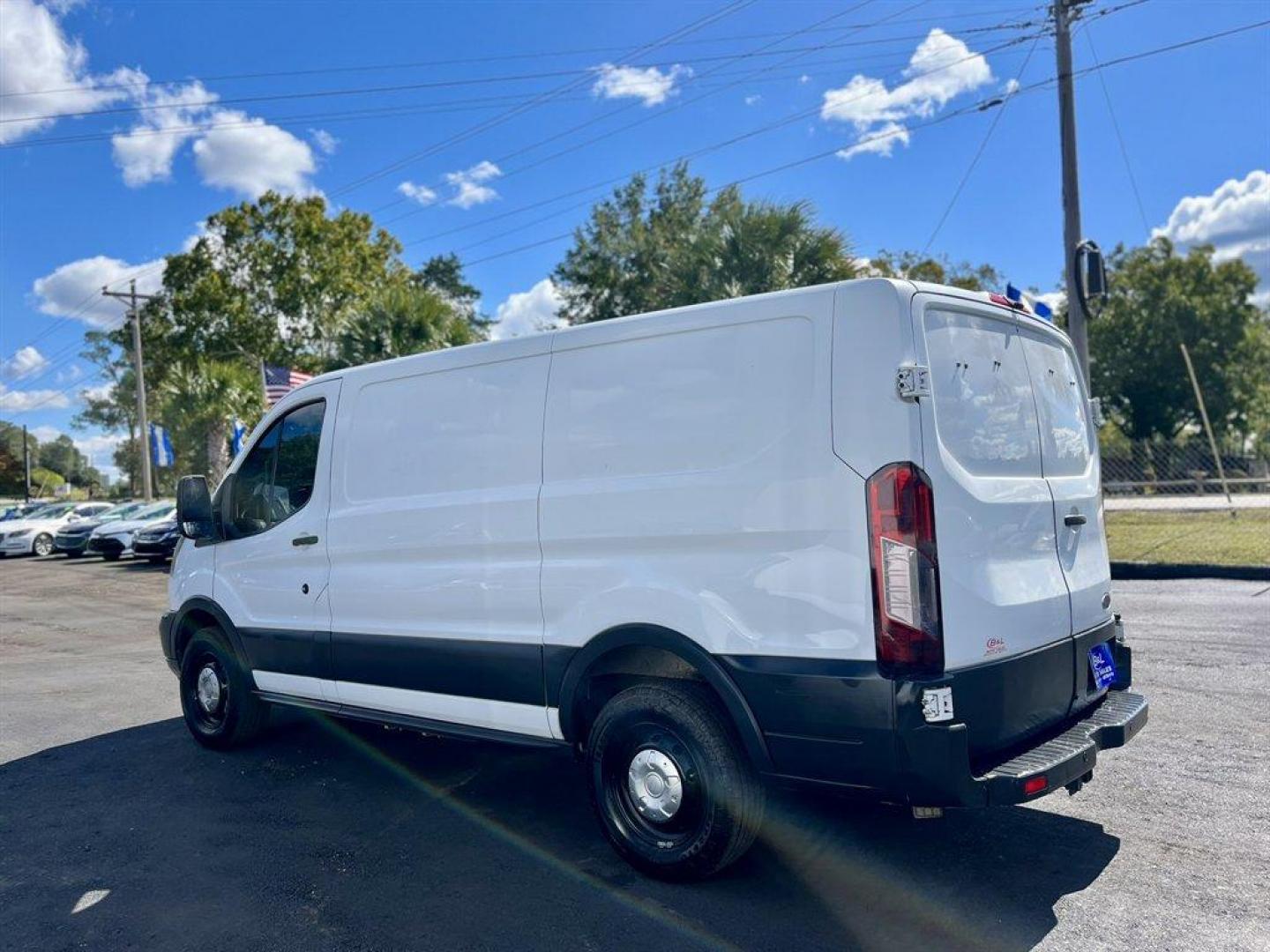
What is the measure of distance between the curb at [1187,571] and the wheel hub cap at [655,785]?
11.3 meters

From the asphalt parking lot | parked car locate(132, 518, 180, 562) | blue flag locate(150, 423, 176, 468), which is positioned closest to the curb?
the asphalt parking lot

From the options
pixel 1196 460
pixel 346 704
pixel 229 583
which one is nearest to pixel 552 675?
pixel 346 704

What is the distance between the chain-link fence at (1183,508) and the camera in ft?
45.4

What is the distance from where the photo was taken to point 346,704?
5348 mm

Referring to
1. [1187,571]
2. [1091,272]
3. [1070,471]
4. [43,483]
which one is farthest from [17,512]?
[43,483]

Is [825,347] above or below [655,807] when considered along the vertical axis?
above

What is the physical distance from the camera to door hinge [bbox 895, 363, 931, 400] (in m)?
3.36

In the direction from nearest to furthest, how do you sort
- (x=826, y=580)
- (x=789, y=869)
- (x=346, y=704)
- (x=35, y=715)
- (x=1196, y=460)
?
(x=826, y=580) < (x=789, y=869) < (x=346, y=704) < (x=35, y=715) < (x=1196, y=460)

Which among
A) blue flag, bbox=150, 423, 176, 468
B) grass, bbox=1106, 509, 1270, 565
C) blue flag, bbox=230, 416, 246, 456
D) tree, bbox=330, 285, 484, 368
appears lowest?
grass, bbox=1106, 509, 1270, 565

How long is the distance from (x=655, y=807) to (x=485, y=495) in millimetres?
1585

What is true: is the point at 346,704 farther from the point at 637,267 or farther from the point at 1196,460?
the point at 637,267

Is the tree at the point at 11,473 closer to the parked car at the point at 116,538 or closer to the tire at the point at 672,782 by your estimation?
the parked car at the point at 116,538

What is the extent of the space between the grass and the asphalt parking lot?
7.62 m

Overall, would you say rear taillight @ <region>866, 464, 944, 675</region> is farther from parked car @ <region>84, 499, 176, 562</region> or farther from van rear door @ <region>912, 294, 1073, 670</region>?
parked car @ <region>84, 499, 176, 562</region>
